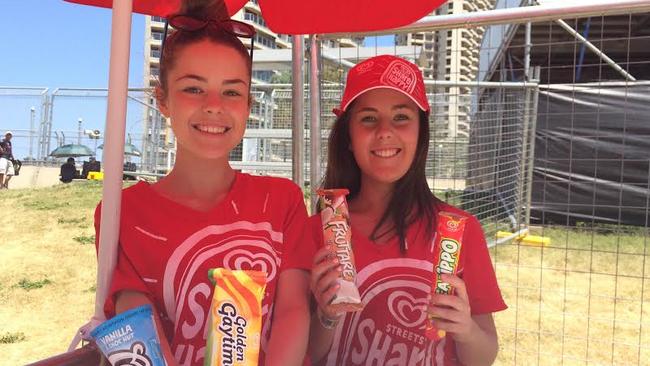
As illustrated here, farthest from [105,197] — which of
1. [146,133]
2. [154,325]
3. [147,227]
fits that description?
[146,133]

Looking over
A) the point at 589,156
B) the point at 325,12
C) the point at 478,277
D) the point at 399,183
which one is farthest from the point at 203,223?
the point at 589,156

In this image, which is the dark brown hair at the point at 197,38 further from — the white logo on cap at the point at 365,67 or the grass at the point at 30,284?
the grass at the point at 30,284

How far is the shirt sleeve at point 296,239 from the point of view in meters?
1.56

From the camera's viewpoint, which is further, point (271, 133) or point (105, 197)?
point (271, 133)

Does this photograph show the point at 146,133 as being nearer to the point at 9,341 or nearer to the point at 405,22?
the point at 9,341

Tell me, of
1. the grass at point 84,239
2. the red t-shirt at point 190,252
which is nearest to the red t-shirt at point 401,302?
the red t-shirt at point 190,252

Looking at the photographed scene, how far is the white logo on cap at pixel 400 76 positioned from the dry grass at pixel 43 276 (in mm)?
3541

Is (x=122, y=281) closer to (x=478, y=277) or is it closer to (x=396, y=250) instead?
(x=396, y=250)

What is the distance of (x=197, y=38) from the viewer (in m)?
1.52

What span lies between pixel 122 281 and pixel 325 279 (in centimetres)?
53

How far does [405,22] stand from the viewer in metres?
2.40

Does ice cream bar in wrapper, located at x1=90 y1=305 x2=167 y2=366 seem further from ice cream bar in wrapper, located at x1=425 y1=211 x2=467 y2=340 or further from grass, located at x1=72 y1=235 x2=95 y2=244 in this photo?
grass, located at x1=72 y1=235 x2=95 y2=244

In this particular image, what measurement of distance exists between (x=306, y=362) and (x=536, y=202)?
757 centimetres

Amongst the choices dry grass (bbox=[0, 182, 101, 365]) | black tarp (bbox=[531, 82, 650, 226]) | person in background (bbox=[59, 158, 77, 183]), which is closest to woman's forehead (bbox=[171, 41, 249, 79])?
dry grass (bbox=[0, 182, 101, 365])
